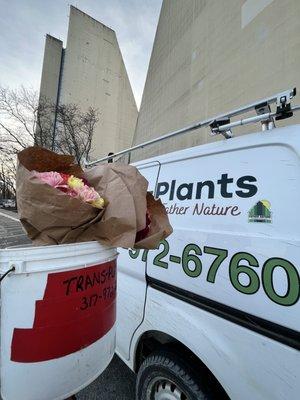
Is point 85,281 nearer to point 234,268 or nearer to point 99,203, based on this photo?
point 99,203

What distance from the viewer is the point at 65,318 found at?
4.02ft

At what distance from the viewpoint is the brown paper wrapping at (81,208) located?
1239mm

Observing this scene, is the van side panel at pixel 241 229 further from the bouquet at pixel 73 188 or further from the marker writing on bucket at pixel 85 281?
the bouquet at pixel 73 188

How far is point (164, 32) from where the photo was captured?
2173cm

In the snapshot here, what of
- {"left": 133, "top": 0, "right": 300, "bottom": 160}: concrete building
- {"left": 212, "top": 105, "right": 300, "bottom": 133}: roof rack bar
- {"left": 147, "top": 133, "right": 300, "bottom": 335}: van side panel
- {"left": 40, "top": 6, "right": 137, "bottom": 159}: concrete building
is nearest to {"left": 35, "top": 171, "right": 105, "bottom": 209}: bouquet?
{"left": 147, "top": 133, "right": 300, "bottom": 335}: van side panel

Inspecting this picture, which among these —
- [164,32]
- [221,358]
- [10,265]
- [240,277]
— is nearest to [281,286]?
[240,277]

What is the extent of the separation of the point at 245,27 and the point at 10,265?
12688 millimetres

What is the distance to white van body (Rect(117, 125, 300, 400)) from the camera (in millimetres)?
1341

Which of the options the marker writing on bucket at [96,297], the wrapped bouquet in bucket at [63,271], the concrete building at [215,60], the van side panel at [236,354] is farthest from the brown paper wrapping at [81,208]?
the concrete building at [215,60]

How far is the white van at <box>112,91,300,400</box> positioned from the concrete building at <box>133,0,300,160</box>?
516 cm

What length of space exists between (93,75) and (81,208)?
4368 cm

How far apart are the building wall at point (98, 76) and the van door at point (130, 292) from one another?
116 ft

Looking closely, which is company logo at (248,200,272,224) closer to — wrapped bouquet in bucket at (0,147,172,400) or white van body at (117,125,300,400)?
white van body at (117,125,300,400)

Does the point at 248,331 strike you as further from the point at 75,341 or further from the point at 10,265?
the point at 10,265
